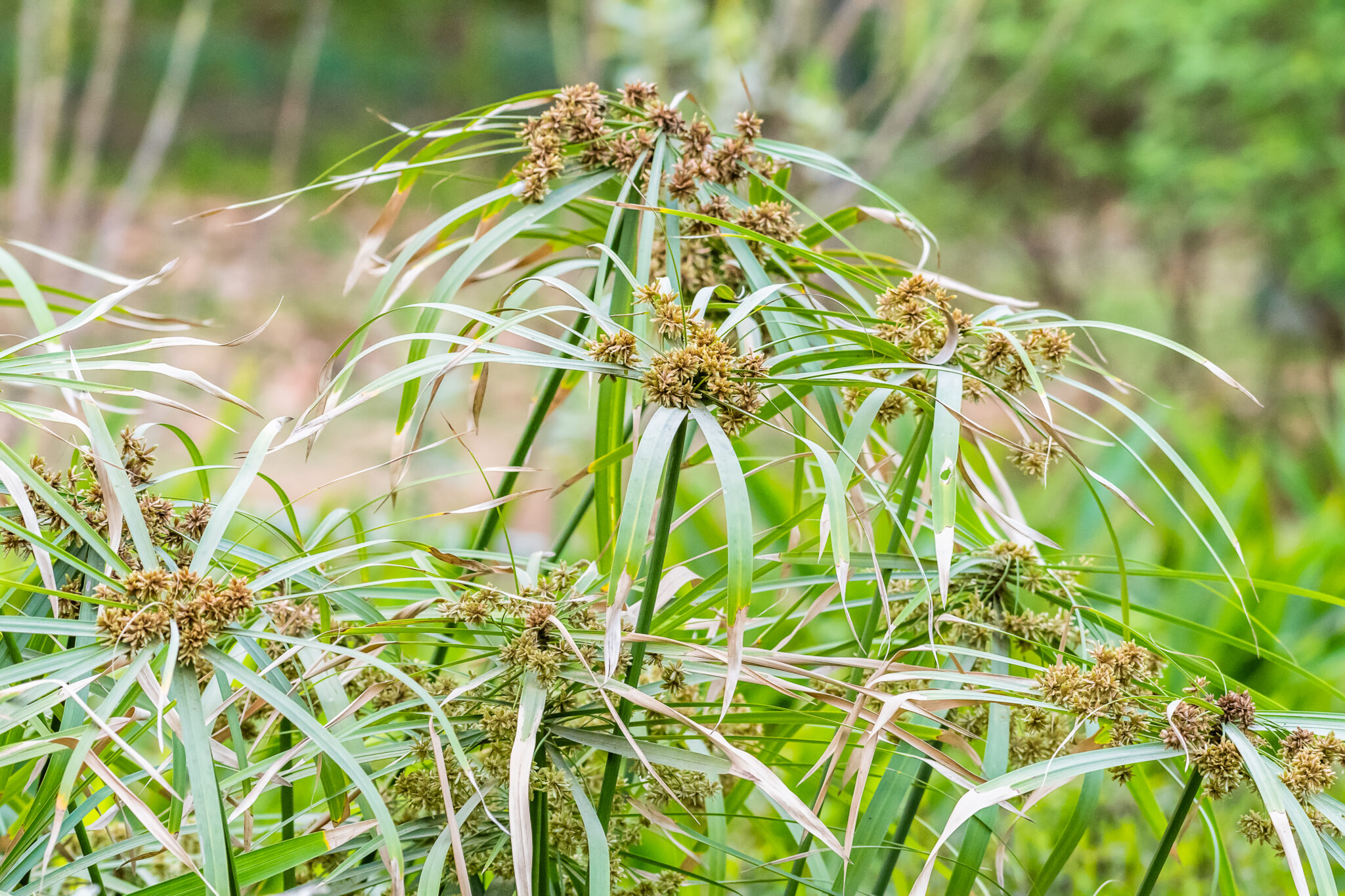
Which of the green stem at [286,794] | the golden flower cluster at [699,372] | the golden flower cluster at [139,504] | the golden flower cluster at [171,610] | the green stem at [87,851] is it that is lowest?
the green stem at [87,851]

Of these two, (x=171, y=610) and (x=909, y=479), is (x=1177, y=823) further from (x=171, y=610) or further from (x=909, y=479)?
(x=171, y=610)

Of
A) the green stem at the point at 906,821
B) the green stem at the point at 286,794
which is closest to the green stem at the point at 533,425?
the green stem at the point at 286,794

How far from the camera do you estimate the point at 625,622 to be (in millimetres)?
446

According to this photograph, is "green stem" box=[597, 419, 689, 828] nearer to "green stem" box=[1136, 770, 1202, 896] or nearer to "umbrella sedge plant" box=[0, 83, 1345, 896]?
"umbrella sedge plant" box=[0, 83, 1345, 896]

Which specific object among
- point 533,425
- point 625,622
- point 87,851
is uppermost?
point 533,425

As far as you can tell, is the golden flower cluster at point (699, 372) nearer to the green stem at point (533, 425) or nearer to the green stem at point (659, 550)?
the green stem at point (659, 550)

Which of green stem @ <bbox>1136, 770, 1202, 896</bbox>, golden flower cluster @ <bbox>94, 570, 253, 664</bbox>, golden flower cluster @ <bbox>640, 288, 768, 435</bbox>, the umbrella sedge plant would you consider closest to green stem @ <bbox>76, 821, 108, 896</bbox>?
the umbrella sedge plant

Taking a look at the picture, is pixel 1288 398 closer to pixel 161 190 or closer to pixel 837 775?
pixel 837 775

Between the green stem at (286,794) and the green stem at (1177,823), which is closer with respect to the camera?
the green stem at (1177,823)

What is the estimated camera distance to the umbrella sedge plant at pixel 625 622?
1.24ft

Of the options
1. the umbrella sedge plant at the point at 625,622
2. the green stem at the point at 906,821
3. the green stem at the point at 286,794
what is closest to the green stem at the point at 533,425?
the umbrella sedge plant at the point at 625,622

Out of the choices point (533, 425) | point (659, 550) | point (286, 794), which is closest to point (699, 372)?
point (659, 550)

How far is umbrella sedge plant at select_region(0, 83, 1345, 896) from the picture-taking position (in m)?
0.38

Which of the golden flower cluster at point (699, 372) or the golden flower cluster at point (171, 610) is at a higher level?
the golden flower cluster at point (699, 372)
